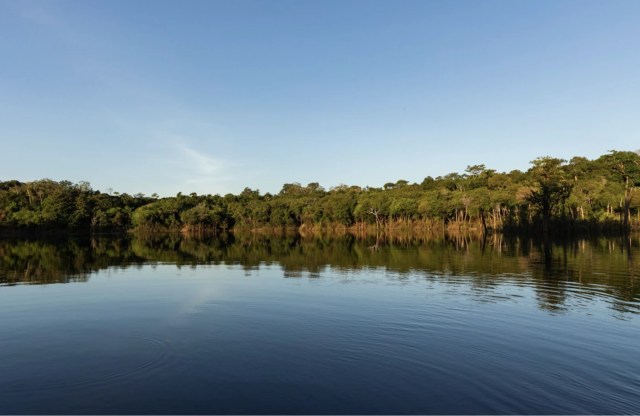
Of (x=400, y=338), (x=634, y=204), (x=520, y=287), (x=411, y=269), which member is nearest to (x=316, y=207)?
(x=634, y=204)

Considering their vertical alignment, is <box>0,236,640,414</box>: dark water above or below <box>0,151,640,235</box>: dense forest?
below

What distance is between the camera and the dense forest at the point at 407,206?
90.1 meters

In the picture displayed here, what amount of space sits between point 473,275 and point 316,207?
117m

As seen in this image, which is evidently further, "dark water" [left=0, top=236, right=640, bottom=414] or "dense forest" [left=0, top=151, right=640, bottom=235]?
"dense forest" [left=0, top=151, right=640, bottom=235]

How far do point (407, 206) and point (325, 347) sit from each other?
368 feet

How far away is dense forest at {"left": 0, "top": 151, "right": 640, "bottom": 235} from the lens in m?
90.1

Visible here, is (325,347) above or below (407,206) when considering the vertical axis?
below

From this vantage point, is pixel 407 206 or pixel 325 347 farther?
pixel 407 206

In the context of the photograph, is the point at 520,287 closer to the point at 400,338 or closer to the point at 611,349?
the point at 611,349

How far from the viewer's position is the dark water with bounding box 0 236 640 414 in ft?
27.3

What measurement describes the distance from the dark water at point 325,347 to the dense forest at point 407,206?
77.0m

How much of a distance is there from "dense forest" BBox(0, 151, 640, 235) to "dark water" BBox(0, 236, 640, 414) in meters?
77.0

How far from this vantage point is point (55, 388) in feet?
29.2

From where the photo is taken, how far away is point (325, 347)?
38.2ft
